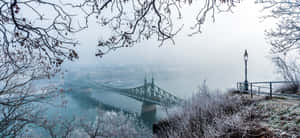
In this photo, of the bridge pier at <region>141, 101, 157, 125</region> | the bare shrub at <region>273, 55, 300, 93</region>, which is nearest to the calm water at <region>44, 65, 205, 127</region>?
the bridge pier at <region>141, 101, 157, 125</region>

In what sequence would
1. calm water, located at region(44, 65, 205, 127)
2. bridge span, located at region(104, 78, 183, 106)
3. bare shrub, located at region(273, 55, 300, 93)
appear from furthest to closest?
1. bridge span, located at region(104, 78, 183, 106)
2. calm water, located at region(44, 65, 205, 127)
3. bare shrub, located at region(273, 55, 300, 93)

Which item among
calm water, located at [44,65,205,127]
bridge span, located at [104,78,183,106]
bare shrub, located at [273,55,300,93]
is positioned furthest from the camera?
bridge span, located at [104,78,183,106]

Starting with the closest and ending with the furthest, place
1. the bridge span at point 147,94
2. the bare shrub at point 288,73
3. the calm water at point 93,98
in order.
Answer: the bare shrub at point 288,73 → the calm water at point 93,98 → the bridge span at point 147,94

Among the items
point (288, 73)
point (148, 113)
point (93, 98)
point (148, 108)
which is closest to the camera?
point (288, 73)

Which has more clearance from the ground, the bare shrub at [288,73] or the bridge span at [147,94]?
the bare shrub at [288,73]

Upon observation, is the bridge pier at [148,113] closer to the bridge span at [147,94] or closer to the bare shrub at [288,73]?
the bridge span at [147,94]

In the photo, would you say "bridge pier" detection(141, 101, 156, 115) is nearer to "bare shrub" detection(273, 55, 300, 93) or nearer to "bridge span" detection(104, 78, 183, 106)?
"bridge span" detection(104, 78, 183, 106)

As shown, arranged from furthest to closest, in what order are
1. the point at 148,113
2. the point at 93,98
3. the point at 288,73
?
1. the point at 93,98
2. the point at 148,113
3. the point at 288,73

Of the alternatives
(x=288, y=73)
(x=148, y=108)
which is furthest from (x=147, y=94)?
(x=288, y=73)

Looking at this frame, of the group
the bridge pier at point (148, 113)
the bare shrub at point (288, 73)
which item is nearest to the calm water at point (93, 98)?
the bridge pier at point (148, 113)

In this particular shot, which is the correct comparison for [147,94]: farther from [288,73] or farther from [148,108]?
[288,73]

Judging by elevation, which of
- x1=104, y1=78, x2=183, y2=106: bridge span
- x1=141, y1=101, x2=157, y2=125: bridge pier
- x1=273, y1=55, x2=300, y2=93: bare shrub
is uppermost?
x1=273, y1=55, x2=300, y2=93: bare shrub
